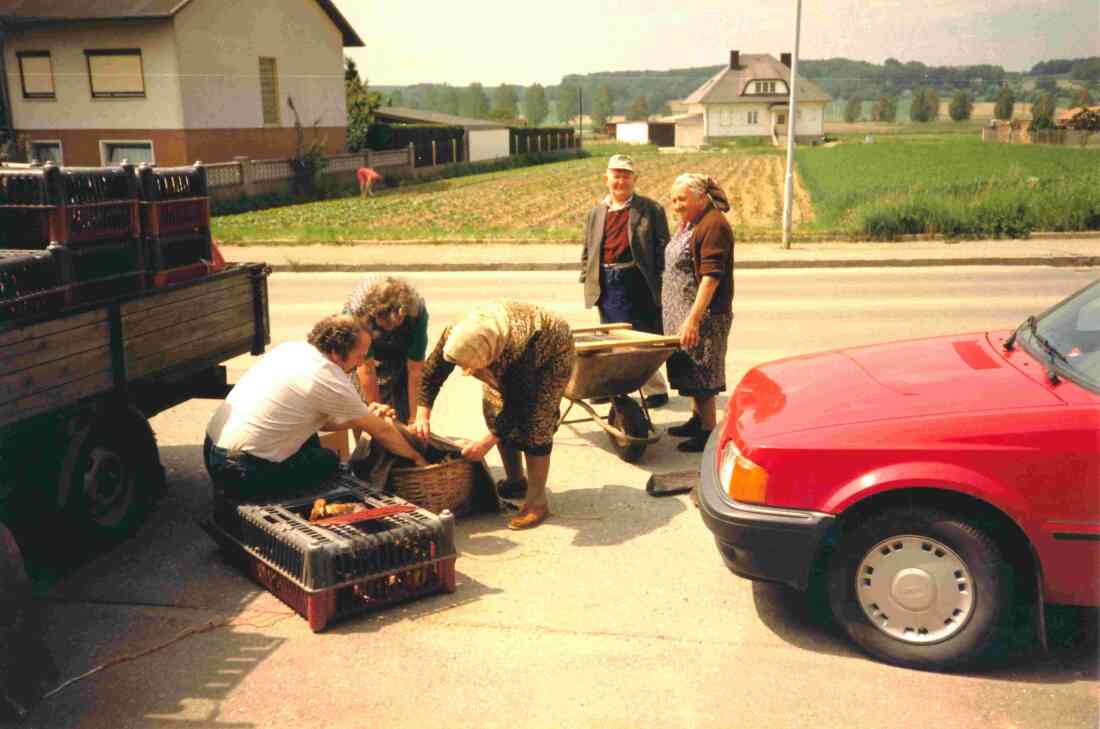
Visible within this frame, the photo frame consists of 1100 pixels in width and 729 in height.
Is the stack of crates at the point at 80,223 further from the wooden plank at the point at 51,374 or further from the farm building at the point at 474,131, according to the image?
the farm building at the point at 474,131

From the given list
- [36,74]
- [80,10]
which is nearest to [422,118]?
[36,74]

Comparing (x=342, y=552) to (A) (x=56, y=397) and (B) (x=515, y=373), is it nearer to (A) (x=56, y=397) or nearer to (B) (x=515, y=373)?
(B) (x=515, y=373)

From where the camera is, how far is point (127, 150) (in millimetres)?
34062

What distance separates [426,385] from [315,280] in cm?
1185

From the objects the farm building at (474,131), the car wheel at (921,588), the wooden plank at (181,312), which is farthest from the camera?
the farm building at (474,131)

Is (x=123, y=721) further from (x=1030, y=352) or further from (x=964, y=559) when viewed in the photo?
(x=1030, y=352)

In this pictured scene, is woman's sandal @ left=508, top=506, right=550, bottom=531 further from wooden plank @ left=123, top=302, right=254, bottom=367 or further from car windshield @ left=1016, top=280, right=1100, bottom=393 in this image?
car windshield @ left=1016, top=280, right=1100, bottom=393

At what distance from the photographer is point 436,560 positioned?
198 inches

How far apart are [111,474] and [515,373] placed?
7.57 feet

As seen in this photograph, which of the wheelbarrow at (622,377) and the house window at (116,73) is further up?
the house window at (116,73)

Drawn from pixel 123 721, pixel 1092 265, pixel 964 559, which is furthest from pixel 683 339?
pixel 1092 265

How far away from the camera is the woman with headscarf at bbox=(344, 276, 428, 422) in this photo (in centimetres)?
612

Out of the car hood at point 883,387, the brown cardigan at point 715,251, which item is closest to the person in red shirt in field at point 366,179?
the brown cardigan at point 715,251

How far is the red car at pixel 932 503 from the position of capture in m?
4.03
